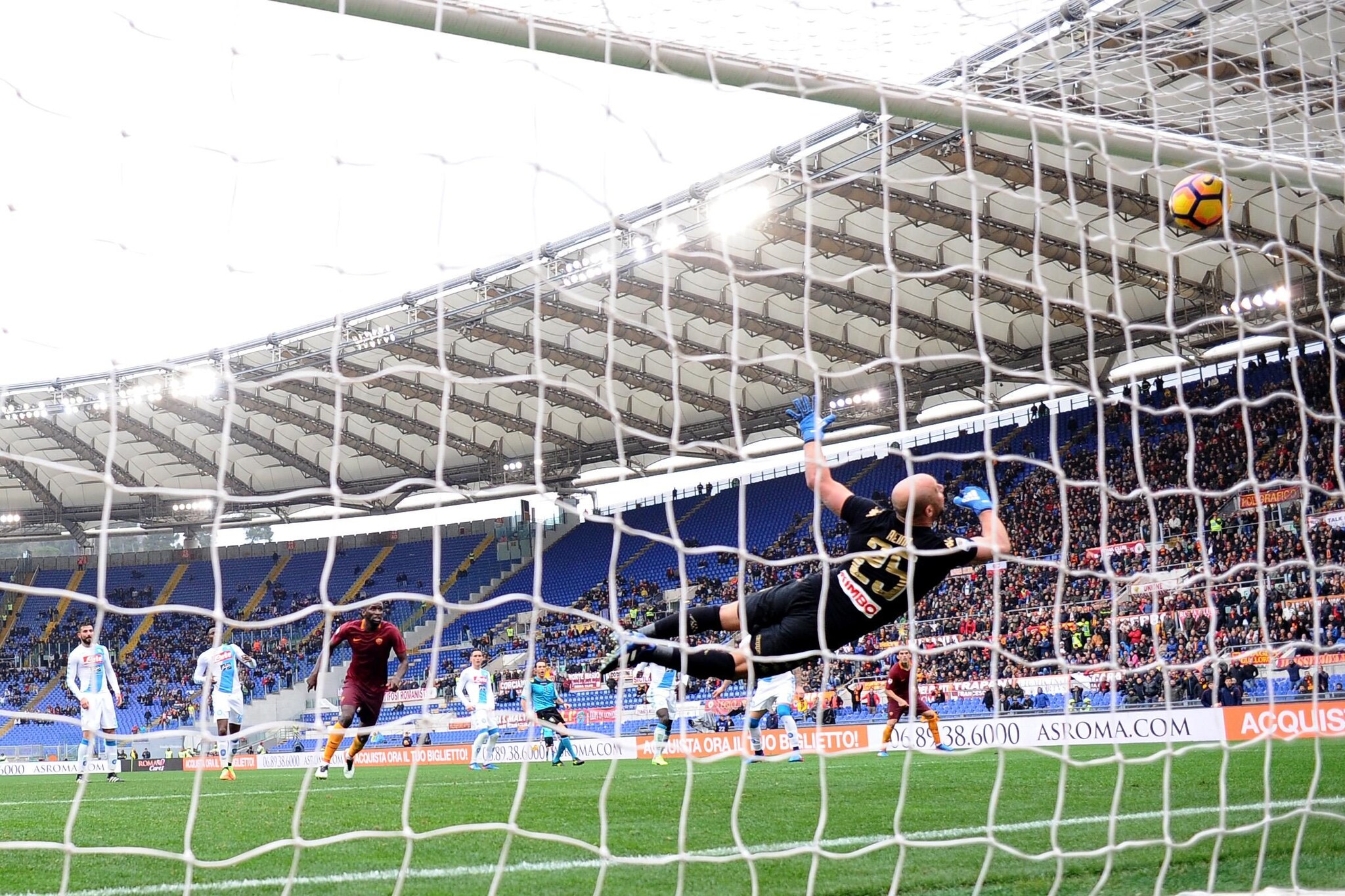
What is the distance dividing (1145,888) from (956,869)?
0.73m

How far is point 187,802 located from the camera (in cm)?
969

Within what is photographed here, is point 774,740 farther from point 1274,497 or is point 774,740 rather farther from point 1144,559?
point 1274,497

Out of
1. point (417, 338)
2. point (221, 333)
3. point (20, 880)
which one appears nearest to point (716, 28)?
point (221, 333)

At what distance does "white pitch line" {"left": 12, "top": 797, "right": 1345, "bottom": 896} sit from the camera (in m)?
4.68

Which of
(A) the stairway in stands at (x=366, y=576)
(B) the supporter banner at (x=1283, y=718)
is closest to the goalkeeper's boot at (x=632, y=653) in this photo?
(B) the supporter banner at (x=1283, y=718)

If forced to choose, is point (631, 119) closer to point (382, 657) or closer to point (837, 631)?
point (837, 631)

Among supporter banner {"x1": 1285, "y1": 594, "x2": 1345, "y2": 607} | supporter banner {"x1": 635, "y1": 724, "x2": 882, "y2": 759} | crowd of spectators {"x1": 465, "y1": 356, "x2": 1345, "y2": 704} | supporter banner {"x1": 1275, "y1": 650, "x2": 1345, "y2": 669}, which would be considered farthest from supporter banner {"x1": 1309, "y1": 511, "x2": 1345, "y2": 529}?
supporter banner {"x1": 635, "y1": 724, "x2": 882, "y2": 759}

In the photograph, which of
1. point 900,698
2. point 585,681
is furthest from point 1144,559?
point 585,681

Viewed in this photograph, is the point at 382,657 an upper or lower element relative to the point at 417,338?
lower

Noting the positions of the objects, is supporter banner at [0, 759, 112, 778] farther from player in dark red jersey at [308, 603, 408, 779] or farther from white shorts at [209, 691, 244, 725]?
player in dark red jersey at [308, 603, 408, 779]

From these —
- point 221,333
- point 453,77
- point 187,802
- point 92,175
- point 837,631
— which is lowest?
point 187,802

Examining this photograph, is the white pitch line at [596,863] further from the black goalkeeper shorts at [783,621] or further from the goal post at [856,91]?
the goal post at [856,91]

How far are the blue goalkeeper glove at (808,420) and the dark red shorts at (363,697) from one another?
5.57 metres

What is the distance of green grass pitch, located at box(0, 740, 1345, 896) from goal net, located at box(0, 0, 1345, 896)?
6cm
